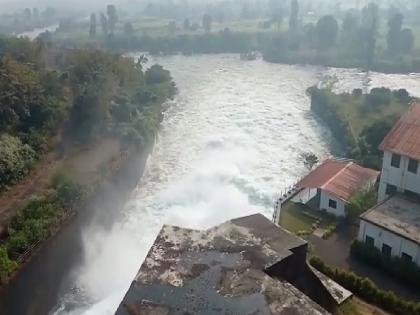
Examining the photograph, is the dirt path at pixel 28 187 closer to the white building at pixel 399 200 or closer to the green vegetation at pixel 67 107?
the green vegetation at pixel 67 107

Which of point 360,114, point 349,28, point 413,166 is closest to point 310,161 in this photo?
point 413,166

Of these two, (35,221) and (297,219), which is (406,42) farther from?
(35,221)

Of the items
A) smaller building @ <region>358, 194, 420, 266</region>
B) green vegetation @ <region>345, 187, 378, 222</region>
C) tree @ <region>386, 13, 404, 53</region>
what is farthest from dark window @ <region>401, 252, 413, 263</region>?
tree @ <region>386, 13, 404, 53</region>

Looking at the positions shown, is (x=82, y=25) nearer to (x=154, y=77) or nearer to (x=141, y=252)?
(x=154, y=77)

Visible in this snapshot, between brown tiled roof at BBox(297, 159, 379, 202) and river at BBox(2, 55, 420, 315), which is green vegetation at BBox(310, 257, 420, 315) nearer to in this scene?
brown tiled roof at BBox(297, 159, 379, 202)

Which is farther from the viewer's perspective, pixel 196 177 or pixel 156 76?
pixel 156 76

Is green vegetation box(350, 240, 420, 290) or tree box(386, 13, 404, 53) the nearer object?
green vegetation box(350, 240, 420, 290)
